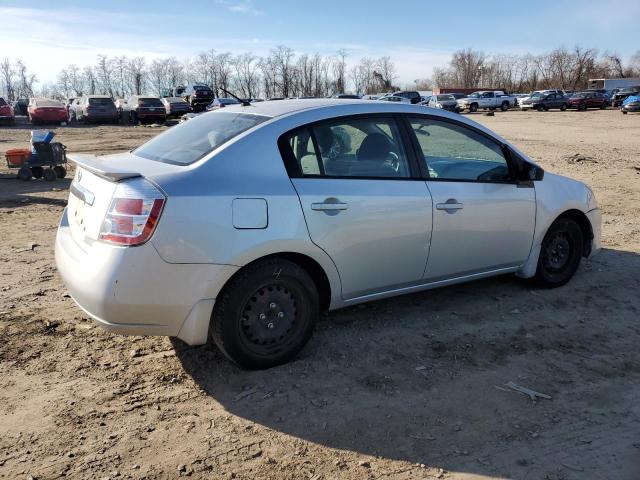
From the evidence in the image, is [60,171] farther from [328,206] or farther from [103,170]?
[328,206]

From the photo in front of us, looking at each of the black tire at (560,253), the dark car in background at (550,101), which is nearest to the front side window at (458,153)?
the black tire at (560,253)

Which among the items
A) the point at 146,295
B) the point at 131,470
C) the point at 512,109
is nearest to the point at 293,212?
the point at 146,295

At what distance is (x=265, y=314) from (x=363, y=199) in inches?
40.1

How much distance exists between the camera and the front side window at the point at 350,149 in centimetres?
372

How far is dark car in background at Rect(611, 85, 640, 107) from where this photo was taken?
5062cm

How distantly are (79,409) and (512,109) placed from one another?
191 feet

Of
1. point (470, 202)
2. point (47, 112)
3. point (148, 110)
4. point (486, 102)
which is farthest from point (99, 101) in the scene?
point (470, 202)

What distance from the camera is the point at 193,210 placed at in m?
3.19

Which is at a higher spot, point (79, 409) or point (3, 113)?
point (3, 113)

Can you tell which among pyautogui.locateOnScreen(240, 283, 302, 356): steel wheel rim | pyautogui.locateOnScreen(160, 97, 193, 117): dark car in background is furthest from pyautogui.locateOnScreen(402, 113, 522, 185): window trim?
pyautogui.locateOnScreen(160, 97, 193, 117): dark car in background

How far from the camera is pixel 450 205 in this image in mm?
4203

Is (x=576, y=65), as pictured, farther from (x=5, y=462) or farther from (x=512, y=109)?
(x=5, y=462)

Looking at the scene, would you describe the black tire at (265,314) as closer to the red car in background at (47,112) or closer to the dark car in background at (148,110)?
the dark car in background at (148,110)

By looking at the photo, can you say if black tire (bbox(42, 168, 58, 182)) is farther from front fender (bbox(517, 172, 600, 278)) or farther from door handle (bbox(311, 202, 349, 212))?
front fender (bbox(517, 172, 600, 278))
